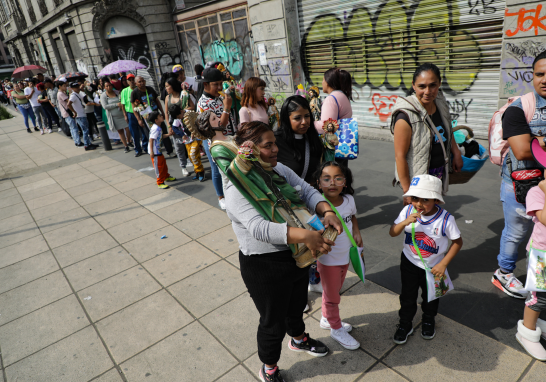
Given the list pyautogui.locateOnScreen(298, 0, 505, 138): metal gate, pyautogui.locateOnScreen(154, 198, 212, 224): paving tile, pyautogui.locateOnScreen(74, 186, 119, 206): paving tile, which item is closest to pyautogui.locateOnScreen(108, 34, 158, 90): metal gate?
pyautogui.locateOnScreen(298, 0, 505, 138): metal gate

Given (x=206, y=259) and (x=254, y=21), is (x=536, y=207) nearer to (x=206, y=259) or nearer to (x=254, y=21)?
(x=206, y=259)

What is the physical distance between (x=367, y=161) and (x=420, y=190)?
182 inches

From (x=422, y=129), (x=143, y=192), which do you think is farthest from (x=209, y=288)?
(x=143, y=192)

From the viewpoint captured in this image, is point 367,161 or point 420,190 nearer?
point 420,190

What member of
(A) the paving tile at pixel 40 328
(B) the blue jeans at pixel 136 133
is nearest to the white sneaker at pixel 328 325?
(A) the paving tile at pixel 40 328

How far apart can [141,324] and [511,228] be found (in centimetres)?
338

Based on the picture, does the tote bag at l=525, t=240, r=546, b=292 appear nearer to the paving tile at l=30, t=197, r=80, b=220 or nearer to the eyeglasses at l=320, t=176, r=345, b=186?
the eyeglasses at l=320, t=176, r=345, b=186

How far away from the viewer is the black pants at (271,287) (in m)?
2.04

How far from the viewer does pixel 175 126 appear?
22.3 ft

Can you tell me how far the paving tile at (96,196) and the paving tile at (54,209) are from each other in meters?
0.13

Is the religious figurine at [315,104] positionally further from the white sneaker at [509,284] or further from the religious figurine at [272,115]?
the white sneaker at [509,284]

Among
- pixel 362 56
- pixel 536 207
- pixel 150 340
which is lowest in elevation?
pixel 150 340

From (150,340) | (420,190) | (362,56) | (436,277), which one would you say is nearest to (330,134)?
(420,190)

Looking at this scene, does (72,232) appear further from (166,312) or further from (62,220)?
(166,312)
